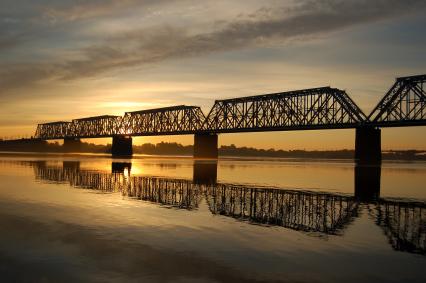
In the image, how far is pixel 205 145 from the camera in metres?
162

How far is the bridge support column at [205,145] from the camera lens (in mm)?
157875

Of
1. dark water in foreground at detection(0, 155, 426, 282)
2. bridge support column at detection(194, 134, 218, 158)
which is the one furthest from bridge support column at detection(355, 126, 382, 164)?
dark water in foreground at detection(0, 155, 426, 282)

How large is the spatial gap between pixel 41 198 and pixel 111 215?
7630 mm

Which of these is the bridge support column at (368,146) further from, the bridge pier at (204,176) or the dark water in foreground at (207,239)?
the dark water in foreground at (207,239)

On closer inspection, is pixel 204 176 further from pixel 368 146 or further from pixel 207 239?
pixel 368 146

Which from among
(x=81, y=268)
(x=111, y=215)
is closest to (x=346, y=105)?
(x=111, y=215)

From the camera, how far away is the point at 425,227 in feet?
62.8

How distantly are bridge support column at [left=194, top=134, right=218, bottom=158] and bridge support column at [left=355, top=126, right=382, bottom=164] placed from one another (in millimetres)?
58714

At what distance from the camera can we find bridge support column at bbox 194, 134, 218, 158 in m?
158

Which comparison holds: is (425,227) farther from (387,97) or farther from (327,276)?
(387,97)

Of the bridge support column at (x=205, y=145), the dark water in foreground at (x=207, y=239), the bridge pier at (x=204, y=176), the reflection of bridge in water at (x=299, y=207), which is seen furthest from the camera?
the bridge support column at (x=205, y=145)

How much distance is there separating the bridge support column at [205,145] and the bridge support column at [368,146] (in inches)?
2312

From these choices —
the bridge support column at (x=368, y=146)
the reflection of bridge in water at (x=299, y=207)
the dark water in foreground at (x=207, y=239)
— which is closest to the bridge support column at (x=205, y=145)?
the bridge support column at (x=368, y=146)

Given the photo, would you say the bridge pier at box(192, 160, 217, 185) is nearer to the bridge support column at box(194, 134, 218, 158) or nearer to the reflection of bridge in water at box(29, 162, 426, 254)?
the reflection of bridge in water at box(29, 162, 426, 254)
